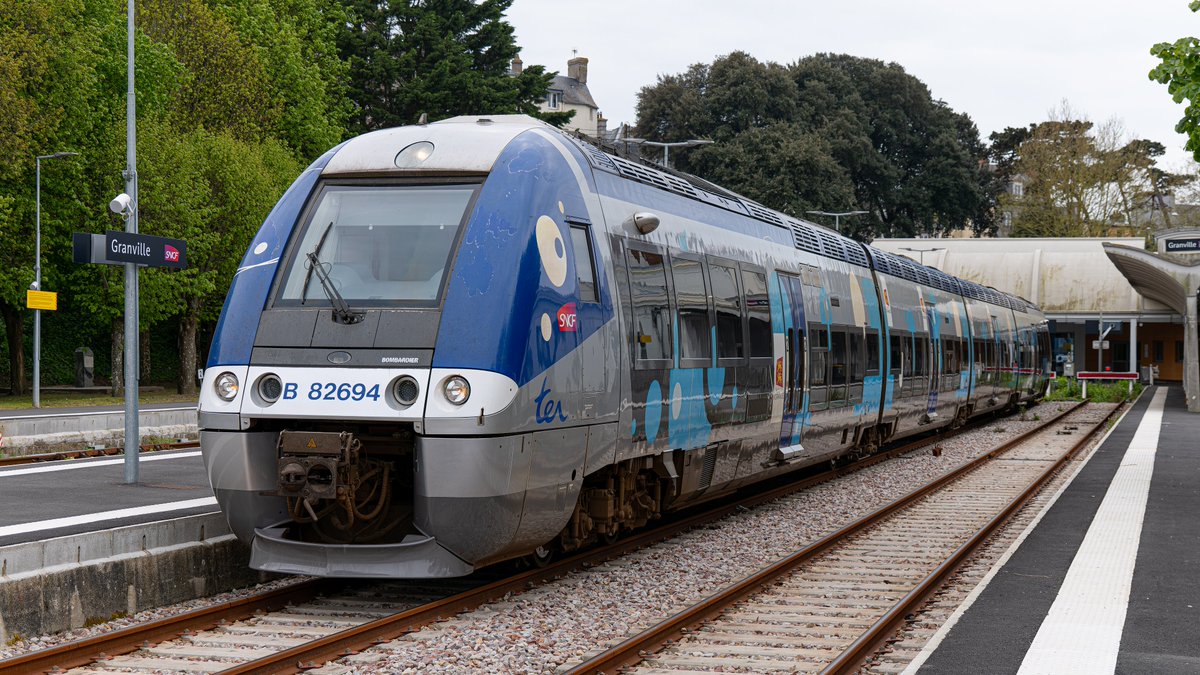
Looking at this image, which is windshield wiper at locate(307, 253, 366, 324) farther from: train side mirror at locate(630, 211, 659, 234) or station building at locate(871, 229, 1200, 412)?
station building at locate(871, 229, 1200, 412)

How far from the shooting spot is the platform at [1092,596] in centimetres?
744

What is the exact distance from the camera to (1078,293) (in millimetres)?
64750

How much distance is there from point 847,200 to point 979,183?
2058cm

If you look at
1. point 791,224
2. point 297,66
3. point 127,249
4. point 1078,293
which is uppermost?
point 297,66

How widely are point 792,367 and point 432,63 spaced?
3982 centimetres

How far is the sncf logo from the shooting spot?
9.07 metres

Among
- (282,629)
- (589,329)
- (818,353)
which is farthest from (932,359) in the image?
(282,629)

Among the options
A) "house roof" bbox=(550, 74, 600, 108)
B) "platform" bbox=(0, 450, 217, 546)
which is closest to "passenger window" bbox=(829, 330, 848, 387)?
"platform" bbox=(0, 450, 217, 546)

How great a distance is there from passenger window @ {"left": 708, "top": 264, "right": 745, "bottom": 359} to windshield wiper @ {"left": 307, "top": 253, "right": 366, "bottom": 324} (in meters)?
4.38

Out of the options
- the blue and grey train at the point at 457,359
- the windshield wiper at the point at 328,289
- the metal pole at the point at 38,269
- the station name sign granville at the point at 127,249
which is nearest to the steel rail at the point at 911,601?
the blue and grey train at the point at 457,359

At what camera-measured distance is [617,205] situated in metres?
10.6

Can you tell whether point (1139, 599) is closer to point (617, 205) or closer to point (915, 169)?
point (617, 205)

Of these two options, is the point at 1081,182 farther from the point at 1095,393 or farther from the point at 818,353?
the point at 818,353

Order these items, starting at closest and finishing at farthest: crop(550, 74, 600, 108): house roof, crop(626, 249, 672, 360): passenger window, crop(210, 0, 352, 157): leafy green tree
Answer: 1. crop(626, 249, 672, 360): passenger window
2. crop(210, 0, 352, 157): leafy green tree
3. crop(550, 74, 600, 108): house roof
